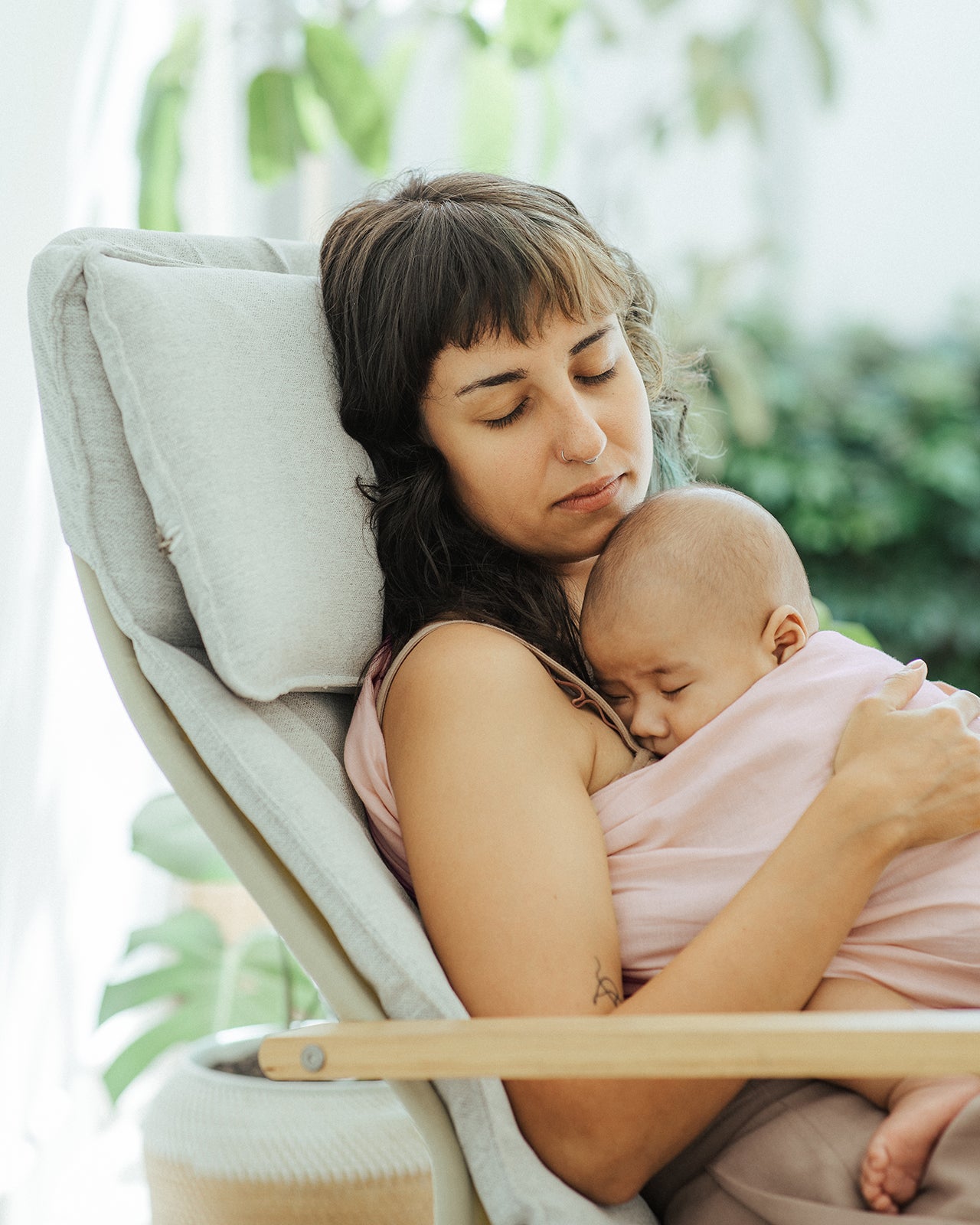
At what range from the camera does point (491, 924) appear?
95 centimetres

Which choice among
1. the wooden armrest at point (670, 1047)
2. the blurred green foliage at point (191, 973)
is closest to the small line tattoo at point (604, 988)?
the wooden armrest at point (670, 1047)

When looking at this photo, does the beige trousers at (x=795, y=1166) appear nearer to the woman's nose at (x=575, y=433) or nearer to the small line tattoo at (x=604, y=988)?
the small line tattoo at (x=604, y=988)

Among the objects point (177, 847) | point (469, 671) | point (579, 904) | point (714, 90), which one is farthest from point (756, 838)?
point (714, 90)

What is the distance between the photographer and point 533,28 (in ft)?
7.11

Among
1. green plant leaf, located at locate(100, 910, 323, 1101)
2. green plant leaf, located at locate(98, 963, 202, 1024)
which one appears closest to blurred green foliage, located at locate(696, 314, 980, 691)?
green plant leaf, located at locate(100, 910, 323, 1101)

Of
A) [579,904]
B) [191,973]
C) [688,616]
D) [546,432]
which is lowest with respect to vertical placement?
[191,973]

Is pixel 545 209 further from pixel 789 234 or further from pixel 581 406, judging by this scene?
pixel 789 234

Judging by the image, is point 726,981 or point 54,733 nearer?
point 726,981

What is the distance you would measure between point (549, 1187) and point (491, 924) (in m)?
0.21

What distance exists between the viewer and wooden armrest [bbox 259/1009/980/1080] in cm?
74

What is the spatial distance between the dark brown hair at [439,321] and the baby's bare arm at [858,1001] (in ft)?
1.34

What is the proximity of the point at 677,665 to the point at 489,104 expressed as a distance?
141cm

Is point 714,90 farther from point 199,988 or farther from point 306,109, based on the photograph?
point 199,988

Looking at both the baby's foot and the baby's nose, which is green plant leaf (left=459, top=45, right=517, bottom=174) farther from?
Answer: the baby's foot
